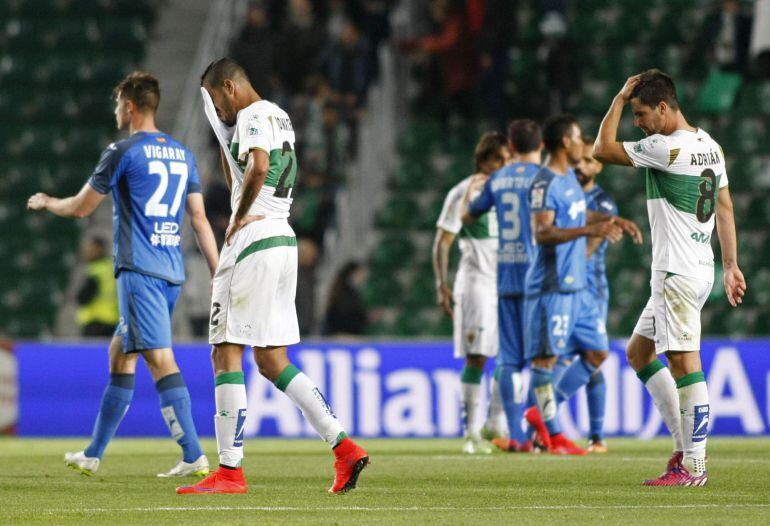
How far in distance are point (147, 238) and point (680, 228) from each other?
311 cm

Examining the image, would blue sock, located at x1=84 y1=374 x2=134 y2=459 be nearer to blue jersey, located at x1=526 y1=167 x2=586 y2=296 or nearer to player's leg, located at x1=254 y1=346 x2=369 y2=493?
player's leg, located at x1=254 y1=346 x2=369 y2=493

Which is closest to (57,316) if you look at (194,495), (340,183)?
(340,183)

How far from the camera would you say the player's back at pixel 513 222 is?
1105 centimetres

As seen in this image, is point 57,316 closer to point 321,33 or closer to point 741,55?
point 321,33

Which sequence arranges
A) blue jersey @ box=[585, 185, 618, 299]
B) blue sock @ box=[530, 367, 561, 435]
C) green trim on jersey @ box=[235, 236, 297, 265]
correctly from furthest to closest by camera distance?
blue jersey @ box=[585, 185, 618, 299]
blue sock @ box=[530, 367, 561, 435]
green trim on jersey @ box=[235, 236, 297, 265]

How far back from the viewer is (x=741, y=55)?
17703 millimetres

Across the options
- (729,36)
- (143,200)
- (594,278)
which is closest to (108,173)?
(143,200)

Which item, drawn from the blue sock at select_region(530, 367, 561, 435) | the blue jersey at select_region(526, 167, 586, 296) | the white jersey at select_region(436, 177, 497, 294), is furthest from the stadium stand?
the blue jersey at select_region(526, 167, 586, 296)

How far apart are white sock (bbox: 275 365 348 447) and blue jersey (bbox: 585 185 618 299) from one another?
4399 mm

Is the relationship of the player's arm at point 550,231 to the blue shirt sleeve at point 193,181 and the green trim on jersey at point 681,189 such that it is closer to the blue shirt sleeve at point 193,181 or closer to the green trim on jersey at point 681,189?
the green trim on jersey at point 681,189

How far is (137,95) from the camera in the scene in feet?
29.5

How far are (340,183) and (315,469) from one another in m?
9.08

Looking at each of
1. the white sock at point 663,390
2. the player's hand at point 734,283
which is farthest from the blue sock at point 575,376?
the player's hand at point 734,283

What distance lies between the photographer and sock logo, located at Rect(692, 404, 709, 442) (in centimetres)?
790
